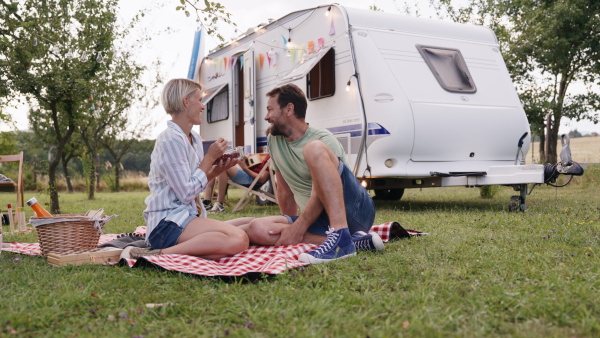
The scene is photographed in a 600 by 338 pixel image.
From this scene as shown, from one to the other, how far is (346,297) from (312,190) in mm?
1226

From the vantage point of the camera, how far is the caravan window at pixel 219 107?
882 cm

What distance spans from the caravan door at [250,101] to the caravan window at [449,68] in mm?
2541

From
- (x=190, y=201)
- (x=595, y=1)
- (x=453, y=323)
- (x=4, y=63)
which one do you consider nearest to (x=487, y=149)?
(x=190, y=201)

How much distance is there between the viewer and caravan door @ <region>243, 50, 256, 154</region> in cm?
800

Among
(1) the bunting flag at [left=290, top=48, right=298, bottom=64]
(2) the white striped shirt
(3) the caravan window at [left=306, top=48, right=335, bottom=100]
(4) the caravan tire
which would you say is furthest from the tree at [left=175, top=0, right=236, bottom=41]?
(4) the caravan tire

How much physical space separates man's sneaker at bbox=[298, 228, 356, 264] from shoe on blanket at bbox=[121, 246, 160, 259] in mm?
893

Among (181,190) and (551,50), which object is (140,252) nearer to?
(181,190)

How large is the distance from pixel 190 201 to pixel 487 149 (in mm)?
4321

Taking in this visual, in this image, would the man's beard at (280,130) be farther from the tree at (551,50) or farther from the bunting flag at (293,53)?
the tree at (551,50)

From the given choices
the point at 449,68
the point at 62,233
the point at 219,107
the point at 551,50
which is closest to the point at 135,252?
the point at 62,233

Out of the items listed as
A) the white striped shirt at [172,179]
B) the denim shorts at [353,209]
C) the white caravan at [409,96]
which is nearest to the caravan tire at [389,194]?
the white caravan at [409,96]

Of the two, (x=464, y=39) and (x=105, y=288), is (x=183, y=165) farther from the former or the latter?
(x=464, y=39)

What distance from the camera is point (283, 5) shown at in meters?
7.71

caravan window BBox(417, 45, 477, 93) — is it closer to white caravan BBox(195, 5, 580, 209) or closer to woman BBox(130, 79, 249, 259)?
white caravan BBox(195, 5, 580, 209)
